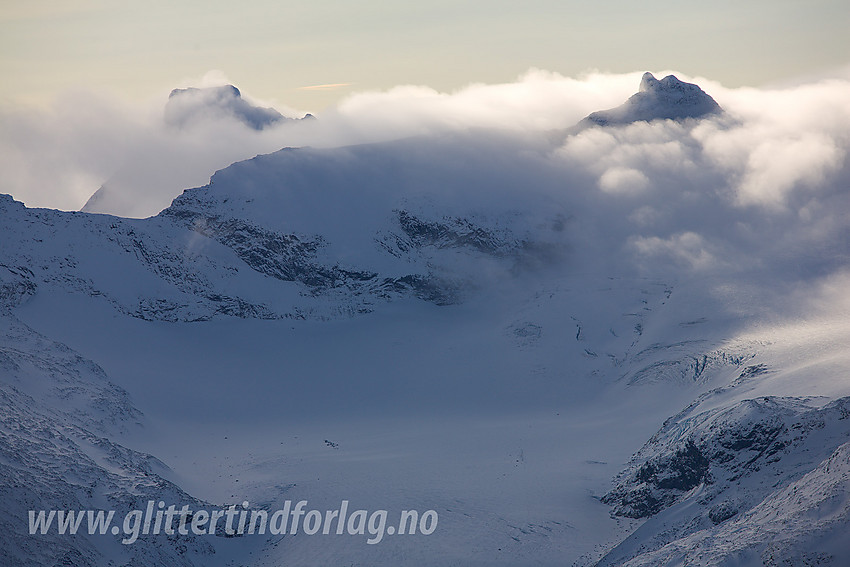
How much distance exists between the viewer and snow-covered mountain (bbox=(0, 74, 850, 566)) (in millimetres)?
42969

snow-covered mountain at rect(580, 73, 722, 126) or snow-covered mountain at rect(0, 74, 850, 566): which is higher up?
snow-covered mountain at rect(580, 73, 722, 126)

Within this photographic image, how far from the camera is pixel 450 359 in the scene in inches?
3501

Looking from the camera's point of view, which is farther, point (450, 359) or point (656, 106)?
point (656, 106)

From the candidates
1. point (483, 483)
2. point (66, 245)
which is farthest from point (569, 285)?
point (66, 245)

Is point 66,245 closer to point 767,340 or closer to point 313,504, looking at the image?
point 313,504

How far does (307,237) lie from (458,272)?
20.4 metres

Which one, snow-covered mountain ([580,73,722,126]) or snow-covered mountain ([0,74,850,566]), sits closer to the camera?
snow-covered mountain ([0,74,850,566])

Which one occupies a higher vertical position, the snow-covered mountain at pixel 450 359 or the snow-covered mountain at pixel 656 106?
the snow-covered mountain at pixel 656 106

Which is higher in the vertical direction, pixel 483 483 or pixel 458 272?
pixel 458 272

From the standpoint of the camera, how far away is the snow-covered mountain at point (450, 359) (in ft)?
141

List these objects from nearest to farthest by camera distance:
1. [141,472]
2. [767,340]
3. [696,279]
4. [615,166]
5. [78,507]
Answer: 1. [78,507]
2. [141,472]
3. [767,340]
4. [696,279]
5. [615,166]

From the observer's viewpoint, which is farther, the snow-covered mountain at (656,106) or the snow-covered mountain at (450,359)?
the snow-covered mountain at (656,106)

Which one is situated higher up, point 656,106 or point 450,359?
point 656,106

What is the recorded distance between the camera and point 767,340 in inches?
2945
